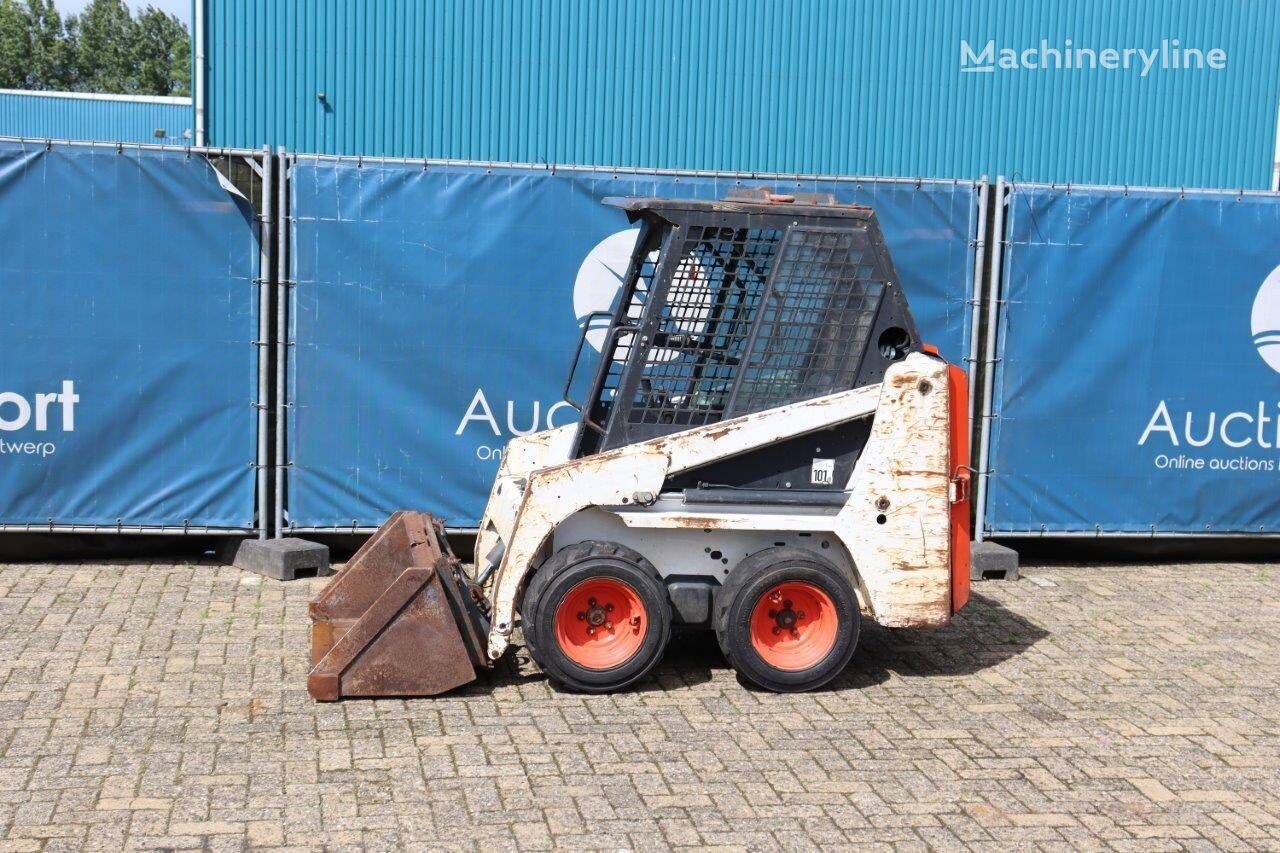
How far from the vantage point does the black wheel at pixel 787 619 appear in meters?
6.46

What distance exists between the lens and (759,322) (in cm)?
652

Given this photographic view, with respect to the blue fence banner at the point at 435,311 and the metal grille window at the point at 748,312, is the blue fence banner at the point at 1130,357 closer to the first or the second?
the blue fence banner at the point at 435,311

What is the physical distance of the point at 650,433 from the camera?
6680 millimetres

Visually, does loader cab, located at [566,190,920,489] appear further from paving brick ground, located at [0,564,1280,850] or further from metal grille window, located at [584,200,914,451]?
paving brick ground, located at [0,564,1280,850]

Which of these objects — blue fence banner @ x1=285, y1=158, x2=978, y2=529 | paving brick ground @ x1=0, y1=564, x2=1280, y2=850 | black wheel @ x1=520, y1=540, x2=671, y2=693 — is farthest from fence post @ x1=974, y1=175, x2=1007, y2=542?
black wheel @ x1=520, y1=540, x2=671, y2=693

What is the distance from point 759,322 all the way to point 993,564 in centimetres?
353

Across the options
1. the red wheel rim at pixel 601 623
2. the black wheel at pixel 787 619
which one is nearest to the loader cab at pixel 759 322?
the black wheel at pixel 787 619

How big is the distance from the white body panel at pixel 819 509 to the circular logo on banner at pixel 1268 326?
13.1 feet

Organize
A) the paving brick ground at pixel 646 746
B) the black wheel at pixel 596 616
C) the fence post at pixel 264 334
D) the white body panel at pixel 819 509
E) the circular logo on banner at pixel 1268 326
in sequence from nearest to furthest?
the paving brick ground at pixel 646 746, the black wheel at pixel 596 616, the white body panel at pixel 819 509, the fence post at pixel 264 334, the circular logo on banner at pixel 1268 326

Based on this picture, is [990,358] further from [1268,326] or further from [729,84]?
[729,84]

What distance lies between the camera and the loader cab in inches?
256

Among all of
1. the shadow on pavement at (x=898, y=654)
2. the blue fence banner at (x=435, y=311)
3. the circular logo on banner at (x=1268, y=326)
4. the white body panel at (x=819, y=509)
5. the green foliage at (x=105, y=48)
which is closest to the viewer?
the white body panel at (x=819, y=509)

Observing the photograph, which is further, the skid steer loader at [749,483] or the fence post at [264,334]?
the fence post at [264,334]

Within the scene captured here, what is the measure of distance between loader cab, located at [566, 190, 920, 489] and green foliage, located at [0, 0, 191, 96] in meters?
77.8
